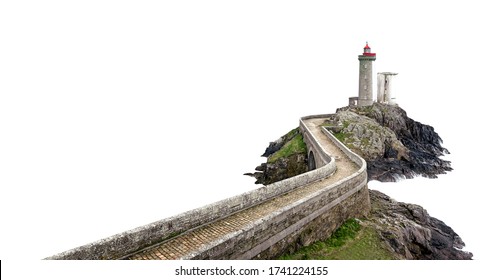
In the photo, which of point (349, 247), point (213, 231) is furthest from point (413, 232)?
point (213, 231)

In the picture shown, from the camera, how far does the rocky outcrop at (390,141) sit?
31062 millimetres

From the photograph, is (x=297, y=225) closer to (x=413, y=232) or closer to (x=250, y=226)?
(x=250, y=226)

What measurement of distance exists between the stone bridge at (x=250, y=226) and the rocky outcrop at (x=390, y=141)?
41.8 ft

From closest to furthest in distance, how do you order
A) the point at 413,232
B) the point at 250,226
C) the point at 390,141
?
the point at 250,226, the point at 413,232, the point at 390,141

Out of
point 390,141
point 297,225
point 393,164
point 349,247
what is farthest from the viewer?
point 390,141

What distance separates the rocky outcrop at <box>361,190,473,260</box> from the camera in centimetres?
1689

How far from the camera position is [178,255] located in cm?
1030

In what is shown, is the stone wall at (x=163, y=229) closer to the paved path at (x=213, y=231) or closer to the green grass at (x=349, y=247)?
the paved path at (x=213, y=231)

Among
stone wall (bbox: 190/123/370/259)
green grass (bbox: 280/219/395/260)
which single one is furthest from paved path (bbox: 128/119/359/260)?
green grass (bbox: 280/219/395/260)

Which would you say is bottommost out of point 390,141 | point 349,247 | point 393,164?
point 349,247

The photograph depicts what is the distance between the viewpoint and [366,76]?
40938 mm

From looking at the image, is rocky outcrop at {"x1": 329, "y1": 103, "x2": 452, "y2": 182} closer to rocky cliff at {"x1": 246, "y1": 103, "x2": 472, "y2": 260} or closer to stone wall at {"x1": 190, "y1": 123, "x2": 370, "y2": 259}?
rocky cliff at {"x1": 246, "y1": 103, "x2": 472, "y2": 260}

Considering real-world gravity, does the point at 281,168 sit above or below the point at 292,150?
below

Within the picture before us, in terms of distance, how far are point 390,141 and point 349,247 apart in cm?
2103
